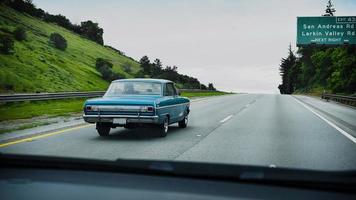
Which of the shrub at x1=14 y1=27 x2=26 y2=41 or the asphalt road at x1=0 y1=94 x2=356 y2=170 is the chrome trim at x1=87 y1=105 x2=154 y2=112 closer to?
the asphalt road at x1=0 y1=94 x2=356 y2=170

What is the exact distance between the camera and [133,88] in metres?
12.2

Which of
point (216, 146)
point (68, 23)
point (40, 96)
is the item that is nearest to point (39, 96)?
point (40, 96)

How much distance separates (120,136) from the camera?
39.0 ft

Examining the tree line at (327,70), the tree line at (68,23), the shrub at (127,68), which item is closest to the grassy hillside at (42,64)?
the shrub at (127,68)

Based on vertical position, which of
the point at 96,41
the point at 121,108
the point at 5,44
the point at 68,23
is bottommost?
the point at 121,108

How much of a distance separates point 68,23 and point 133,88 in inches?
4454

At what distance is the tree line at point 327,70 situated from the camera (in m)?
56.3

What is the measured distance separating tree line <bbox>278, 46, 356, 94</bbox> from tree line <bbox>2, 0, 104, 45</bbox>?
53572mm

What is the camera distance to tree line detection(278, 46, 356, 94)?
2217 inches

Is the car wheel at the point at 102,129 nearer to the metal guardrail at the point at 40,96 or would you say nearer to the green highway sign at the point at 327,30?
the metal guardrail at the point at 40,96

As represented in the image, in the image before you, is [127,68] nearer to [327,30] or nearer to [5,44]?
[5,44]

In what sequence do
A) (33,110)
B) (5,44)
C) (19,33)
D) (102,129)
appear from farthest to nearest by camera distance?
(19,33) → (5,44) → (33,110) → (102,129)

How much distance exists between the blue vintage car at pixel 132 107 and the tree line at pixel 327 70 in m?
47.0

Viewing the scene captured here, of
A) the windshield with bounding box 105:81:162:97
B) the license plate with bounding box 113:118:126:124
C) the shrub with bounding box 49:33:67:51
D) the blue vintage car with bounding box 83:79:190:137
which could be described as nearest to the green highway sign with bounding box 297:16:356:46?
the blue vintage car with bounding box 83:79:190:137
